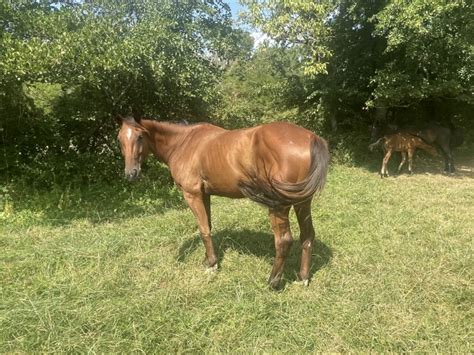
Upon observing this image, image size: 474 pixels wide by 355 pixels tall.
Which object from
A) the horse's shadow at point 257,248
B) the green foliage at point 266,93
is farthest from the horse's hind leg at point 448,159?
the horse's shadow at point 257,248

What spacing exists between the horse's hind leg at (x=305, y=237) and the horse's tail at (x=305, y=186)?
1.45 feet

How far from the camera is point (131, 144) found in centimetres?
400

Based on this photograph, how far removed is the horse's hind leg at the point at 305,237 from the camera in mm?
3742

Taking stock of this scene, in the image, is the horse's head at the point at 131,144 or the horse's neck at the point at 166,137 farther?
the horse's neck at the point at 166,137

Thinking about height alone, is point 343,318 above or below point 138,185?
above

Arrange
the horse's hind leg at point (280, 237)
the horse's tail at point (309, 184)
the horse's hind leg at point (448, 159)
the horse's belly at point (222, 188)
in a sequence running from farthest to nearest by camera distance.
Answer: the horse's hind leg at point (448, 159)
the horse's belly at point (222, 188)
the horse's hind leg at point (280, 237)
the horse's tail at point (309, 184)

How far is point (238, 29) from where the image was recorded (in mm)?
7570

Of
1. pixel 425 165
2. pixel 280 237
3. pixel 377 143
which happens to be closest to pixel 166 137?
pixel 280 237

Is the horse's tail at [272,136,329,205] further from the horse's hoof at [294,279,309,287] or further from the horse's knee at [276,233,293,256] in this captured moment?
the horse's hoof at [294,279,309,287]

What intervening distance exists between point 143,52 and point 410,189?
5.73 metres

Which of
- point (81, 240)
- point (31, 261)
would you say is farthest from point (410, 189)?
point (31, 261)

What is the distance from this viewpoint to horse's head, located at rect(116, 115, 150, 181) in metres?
3.98

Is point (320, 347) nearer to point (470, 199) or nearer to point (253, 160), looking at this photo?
point (253, 160)

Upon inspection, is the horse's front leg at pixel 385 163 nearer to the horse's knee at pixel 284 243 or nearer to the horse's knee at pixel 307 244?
the horse's knee at pixel 307 244
